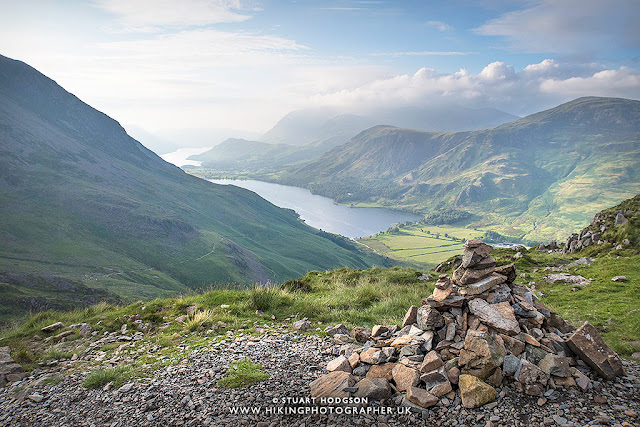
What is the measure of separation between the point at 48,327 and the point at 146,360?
5.83m

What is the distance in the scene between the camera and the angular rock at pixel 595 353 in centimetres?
779

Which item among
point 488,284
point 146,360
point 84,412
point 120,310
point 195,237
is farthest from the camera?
point 195,237

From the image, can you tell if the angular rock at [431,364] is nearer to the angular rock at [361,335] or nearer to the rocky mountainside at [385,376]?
the rocky mountainside at [385,376]

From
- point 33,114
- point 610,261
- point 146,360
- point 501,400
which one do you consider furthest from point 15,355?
point 33,114

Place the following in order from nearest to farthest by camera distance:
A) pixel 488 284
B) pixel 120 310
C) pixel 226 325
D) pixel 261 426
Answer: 1. pixel 261 426
2. pixel 488 284
3. pixel 226 325
4. pixel 120 310

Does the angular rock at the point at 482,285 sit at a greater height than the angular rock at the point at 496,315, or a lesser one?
greater

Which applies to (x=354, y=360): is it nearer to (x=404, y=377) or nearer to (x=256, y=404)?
(x=404, y=377)

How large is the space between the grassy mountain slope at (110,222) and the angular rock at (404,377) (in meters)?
53.5

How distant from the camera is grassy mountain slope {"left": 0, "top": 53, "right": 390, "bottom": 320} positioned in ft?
239

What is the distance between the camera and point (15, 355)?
35.0 feet

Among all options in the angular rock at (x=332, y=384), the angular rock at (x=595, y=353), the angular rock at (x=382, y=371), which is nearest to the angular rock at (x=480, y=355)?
the angular rock at (x=382, y=371)

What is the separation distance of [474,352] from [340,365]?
129 inches

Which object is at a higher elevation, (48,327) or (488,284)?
(488,284)

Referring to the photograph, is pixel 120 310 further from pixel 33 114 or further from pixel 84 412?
pixel 33 114
